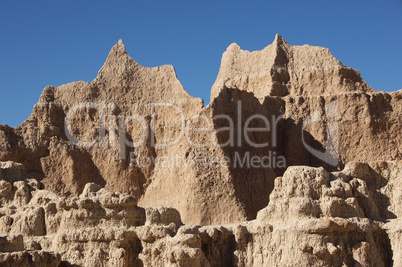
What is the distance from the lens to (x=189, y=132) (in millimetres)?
36500

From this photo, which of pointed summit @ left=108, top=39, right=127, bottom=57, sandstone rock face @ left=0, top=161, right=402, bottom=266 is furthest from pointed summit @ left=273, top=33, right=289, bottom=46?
sandstone rock face @ left=0, top=161, right=402, bottom=266

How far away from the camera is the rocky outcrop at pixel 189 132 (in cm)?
3591

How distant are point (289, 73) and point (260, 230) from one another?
1494cm

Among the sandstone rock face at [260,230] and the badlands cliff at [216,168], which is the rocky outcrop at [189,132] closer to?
the badlands cliff at [216,168]

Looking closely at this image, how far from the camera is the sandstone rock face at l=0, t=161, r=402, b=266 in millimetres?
26219

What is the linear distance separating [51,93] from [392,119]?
639 inches

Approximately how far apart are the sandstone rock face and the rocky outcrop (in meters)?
6.73

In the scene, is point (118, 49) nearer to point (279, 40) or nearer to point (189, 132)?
point (189, 132)

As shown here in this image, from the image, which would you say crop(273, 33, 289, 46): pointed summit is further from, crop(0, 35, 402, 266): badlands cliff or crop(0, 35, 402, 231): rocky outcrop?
crop(0, 35, 402, 231): rocky outcrop

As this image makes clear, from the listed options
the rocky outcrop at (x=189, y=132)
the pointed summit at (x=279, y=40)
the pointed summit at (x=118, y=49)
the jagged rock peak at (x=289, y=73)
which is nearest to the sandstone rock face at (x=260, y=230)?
the rocky outcrop at (x=189, y=132)

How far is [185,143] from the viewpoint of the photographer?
36375 millimetres

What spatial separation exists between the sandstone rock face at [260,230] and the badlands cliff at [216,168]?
45mm

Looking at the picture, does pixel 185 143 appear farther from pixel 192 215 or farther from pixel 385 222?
pixel 385 222

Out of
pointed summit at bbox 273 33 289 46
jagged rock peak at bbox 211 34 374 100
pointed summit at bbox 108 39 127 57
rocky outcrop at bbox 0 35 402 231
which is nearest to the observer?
rocky outcrop at bbox 0 35 402 231
